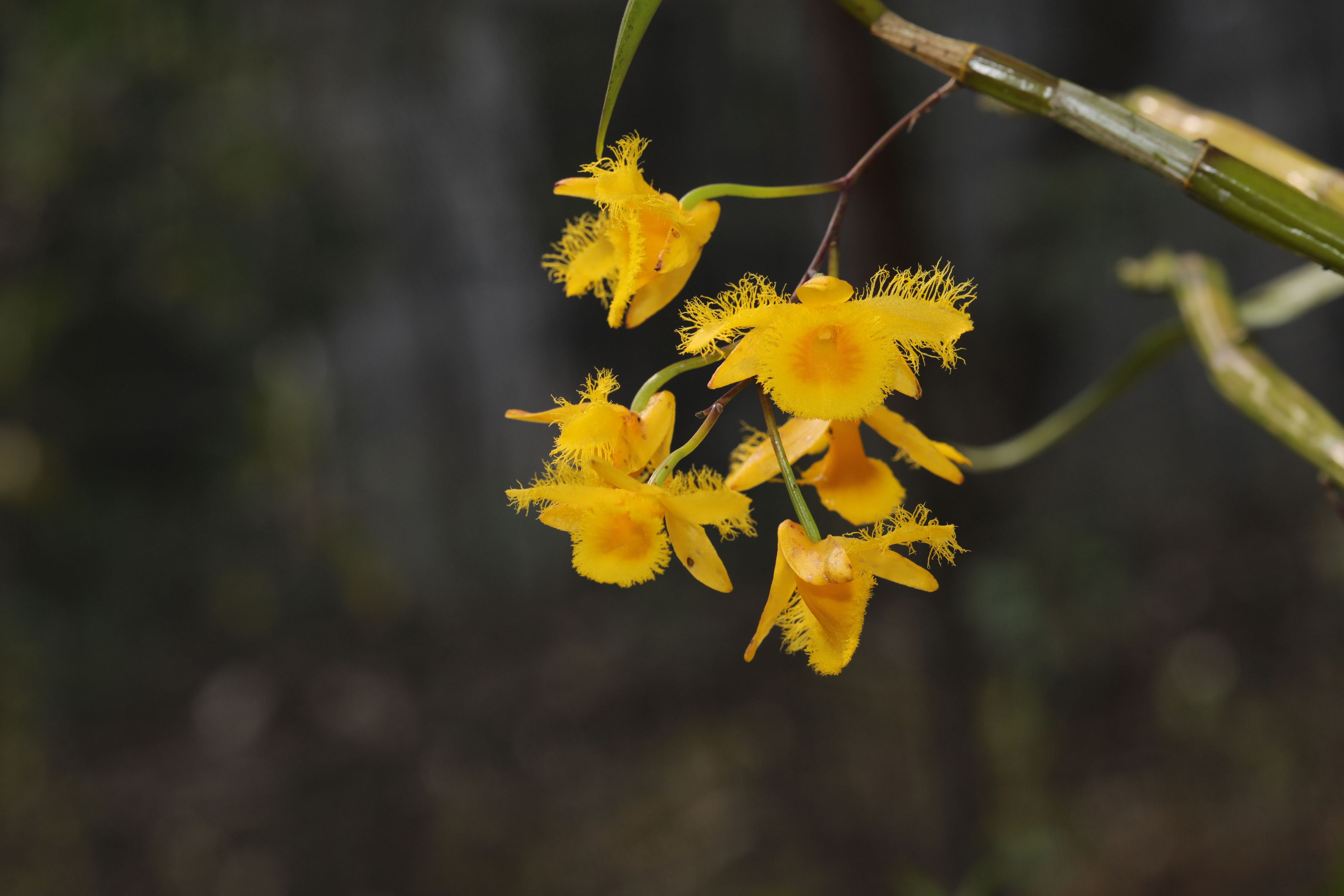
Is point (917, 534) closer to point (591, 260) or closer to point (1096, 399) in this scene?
point (591, 260)

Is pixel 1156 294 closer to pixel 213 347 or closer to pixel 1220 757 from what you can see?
pixel 1220 757

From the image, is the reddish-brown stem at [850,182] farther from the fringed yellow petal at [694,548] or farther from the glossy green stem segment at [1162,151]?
the fringed yellow petal at [694,548]

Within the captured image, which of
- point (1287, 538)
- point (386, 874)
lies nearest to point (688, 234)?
point (386, 874)

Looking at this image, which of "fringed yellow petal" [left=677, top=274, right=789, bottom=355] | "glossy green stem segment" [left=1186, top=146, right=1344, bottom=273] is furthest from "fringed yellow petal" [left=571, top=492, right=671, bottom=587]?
"glossy green stem segment" [left=1186, top=146, right=1344, bottom=273]

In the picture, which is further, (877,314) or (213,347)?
(213,347)

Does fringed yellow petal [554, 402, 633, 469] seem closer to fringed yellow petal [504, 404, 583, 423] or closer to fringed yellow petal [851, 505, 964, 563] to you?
fringed yellow petal [504, 404, 583, 423]

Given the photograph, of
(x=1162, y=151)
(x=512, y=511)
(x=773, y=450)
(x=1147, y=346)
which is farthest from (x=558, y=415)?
(x=512, y=511)

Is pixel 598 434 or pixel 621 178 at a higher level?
pixel 621 178
